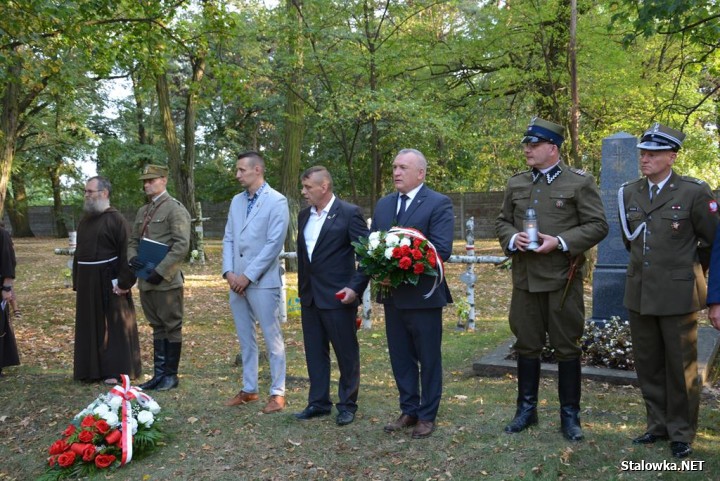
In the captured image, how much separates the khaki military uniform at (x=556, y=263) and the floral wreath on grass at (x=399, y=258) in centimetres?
61

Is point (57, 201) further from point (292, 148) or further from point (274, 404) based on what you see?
point (274, 404)

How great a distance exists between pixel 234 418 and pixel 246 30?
14.3 metres

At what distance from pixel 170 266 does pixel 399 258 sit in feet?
9.48

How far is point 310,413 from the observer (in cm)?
576

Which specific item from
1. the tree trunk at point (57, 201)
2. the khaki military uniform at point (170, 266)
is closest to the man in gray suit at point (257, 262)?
the khaki military uniform at point (170, 266)

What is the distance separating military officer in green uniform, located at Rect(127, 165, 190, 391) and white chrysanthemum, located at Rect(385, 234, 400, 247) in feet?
8.96

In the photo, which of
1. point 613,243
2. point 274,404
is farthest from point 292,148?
point 274,404

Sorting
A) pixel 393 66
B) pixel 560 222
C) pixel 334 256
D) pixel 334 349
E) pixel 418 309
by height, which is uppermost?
pixel 393 66

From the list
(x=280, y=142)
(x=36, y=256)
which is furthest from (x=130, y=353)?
(x=280, y=142)

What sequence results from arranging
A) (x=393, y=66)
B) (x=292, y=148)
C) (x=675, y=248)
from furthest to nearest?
(x=292, y=148) → (x=393, y=66) → (x=675, y=248)

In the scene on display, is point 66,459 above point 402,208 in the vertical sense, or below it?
below

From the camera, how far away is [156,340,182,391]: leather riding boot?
22.5ft

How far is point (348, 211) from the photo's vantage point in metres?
5.64

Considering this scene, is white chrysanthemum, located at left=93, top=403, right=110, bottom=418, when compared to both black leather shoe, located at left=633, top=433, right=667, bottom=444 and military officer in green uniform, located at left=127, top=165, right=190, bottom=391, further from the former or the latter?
black leather shoe, located at left=633, top=433, right=667, bottom=444
